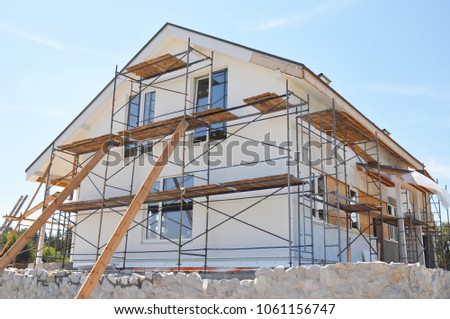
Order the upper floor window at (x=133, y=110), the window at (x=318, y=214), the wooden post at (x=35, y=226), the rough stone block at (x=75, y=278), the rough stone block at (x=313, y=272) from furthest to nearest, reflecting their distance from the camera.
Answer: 1. the upper floor window at (x=133, y=110)
2. the window at (x=318, y=214)
3. the wooden post at (x=35, y=226)
4. the rough stone block at (x=75, y=278)
5. the rough stone block at (x=313, y=272)

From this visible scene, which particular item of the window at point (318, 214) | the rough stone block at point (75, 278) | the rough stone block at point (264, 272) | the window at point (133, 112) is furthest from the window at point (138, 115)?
the rough stone block at point (264, 272)

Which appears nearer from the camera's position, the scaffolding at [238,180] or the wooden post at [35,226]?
the scaffolding at [238,180]

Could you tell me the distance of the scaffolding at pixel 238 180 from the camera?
34.1 ft

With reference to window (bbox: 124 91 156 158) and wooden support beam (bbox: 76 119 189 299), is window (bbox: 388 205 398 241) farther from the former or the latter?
wooden support beam (bbox: 76 119 189 299)

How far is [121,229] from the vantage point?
872cm

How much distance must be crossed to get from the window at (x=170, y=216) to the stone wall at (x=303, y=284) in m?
3.17

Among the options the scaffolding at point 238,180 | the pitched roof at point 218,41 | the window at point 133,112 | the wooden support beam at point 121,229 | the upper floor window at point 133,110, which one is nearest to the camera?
the wooden support beam at point 121,229

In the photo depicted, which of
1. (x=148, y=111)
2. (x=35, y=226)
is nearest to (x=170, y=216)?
(x=35, y=226)

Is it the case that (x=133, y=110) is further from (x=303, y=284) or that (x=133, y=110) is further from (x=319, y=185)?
(x=303, y=284)

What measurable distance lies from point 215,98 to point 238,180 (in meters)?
3.02

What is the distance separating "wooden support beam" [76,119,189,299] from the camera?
A: 7.81m

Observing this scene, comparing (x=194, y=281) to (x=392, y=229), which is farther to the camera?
(x=392, y=229)

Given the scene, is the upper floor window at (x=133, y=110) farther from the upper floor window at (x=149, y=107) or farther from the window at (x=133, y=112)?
the upper floor window at (x=149, y=107)
